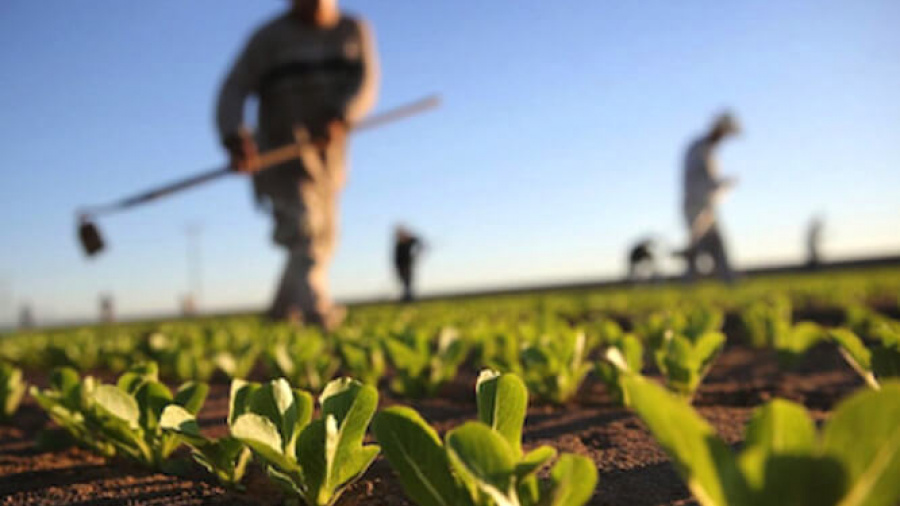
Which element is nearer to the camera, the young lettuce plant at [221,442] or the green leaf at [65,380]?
the young lettuce plant at [221,442]

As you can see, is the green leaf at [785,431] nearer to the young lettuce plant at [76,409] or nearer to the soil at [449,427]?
the soil at [449,427]

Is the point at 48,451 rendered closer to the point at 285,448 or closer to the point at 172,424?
the point at 172,424

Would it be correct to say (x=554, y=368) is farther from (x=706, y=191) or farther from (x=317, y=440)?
(x=706, y=191)

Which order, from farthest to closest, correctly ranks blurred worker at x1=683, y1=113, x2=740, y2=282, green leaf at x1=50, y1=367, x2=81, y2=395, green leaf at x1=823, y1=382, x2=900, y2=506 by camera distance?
blurred worker at x1=683, y1=113, x2=740, y2=282 < green leaf at x1=50, y1=367, x2=81, y2=395 < green leaf at x1=823, y1=382, x2=900, y2=506

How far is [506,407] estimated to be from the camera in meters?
1.06

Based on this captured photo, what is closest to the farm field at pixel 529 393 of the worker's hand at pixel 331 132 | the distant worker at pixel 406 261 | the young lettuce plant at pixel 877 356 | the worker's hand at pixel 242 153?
the young lettuce plant at pixel 877 356

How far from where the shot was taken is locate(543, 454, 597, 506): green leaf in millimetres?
829

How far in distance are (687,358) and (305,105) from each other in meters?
5.09

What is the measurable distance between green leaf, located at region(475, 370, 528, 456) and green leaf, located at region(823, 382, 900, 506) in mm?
513

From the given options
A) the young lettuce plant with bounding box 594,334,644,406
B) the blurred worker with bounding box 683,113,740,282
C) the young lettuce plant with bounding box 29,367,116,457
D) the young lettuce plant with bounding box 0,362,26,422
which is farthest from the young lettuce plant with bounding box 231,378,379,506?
the blurred worker with bounding box 683,113,740,282

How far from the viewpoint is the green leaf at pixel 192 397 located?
145 cm

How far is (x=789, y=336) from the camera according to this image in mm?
2871

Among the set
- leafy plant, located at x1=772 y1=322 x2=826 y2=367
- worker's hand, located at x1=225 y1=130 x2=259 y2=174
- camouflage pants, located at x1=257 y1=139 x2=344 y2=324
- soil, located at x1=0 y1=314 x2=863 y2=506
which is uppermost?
worker's hand, located at x1=225 y1=130 x2=259 y2=174

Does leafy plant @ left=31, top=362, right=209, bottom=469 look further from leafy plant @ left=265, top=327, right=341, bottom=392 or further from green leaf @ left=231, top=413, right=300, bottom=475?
leafy plant @ left=265, top=327, right=341, bottom=392
